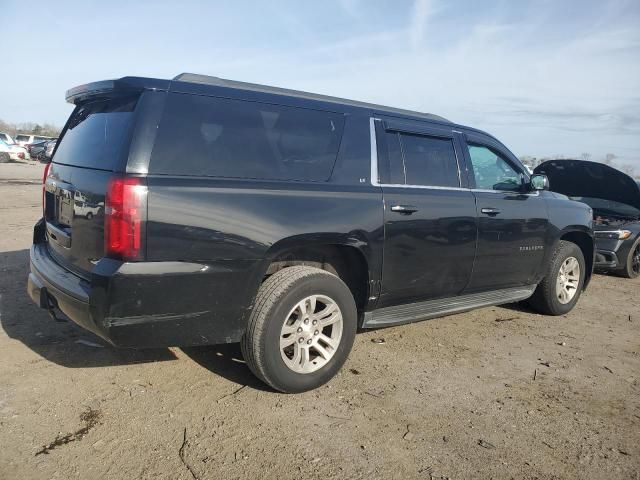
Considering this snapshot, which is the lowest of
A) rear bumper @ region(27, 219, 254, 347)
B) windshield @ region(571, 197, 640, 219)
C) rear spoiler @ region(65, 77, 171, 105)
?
rear bumper @ region(27, 219, 254, 347)

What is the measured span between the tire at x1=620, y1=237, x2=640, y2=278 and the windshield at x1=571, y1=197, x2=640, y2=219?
1.83ft

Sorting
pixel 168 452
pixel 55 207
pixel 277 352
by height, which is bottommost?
pixel 168 452

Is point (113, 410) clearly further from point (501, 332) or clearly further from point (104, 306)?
point (501, 332)

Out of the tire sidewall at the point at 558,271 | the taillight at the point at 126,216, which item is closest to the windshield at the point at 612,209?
the tire sidewall at the point at 558,271

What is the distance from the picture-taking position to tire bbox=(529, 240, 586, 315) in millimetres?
5355

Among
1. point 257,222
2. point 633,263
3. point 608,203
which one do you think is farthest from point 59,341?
point 608,203

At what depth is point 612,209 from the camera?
27.8 ft

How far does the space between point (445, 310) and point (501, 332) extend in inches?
38.4

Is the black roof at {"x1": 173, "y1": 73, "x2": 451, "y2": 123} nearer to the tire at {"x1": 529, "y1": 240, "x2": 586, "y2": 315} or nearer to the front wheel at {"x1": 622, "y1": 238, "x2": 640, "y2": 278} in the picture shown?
the tire at {"x1": 529, "y1": 240, "x2": 586, "y2": 315}

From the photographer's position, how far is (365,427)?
3031 mm

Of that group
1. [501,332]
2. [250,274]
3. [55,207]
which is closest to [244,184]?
[250,274]

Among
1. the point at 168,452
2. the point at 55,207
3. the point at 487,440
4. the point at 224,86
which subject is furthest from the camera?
the point at 55,207

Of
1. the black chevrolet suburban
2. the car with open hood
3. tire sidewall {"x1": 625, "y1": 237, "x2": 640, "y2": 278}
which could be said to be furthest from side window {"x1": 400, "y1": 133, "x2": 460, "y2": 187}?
tire sidewall {"x1": 625, "y1": 237, "x2": 640, "y2": 278}

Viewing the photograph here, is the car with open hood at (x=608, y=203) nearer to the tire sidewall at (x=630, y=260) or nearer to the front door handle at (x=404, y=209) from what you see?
the tire sidewall at (x=630, y=260)
